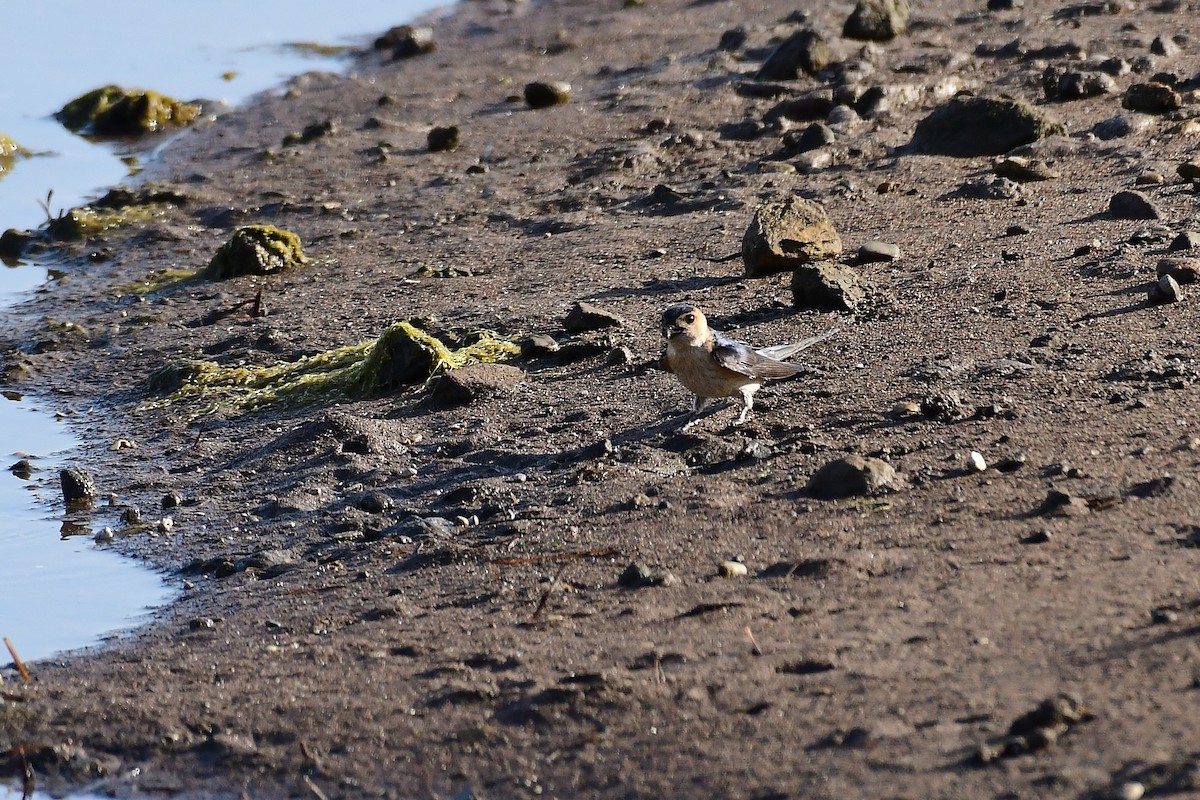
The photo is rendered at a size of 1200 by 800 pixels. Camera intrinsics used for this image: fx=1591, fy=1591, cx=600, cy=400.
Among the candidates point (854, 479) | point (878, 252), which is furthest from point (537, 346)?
point (854, 479)

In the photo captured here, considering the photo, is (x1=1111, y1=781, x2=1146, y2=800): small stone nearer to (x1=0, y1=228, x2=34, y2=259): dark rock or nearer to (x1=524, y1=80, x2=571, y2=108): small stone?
(x1=0, y1=228, x2=34, y2=259): dark rock

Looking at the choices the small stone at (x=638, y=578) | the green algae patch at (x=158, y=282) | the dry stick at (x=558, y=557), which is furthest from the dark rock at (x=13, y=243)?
the small stone at (x=638, y=578)

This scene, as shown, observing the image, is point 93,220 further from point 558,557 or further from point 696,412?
point 558,557

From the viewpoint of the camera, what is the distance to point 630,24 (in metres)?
16.3

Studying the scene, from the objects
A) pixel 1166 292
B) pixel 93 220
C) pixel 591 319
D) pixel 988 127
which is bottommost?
pixel 93 220

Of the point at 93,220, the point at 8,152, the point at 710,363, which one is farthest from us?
the point at 8,152

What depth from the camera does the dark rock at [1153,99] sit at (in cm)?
1009

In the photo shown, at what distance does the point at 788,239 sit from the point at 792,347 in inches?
50.4

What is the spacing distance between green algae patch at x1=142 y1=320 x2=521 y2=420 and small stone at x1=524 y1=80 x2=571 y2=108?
5275 mm

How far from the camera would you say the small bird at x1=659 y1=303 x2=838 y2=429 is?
6754 millimetres

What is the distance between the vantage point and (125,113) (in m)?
15.4

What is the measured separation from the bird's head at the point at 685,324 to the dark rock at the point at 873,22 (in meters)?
7.26

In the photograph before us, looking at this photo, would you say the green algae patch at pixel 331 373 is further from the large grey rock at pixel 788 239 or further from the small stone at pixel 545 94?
the small stone at pixel 545 94

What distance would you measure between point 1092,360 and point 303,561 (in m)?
3.36
